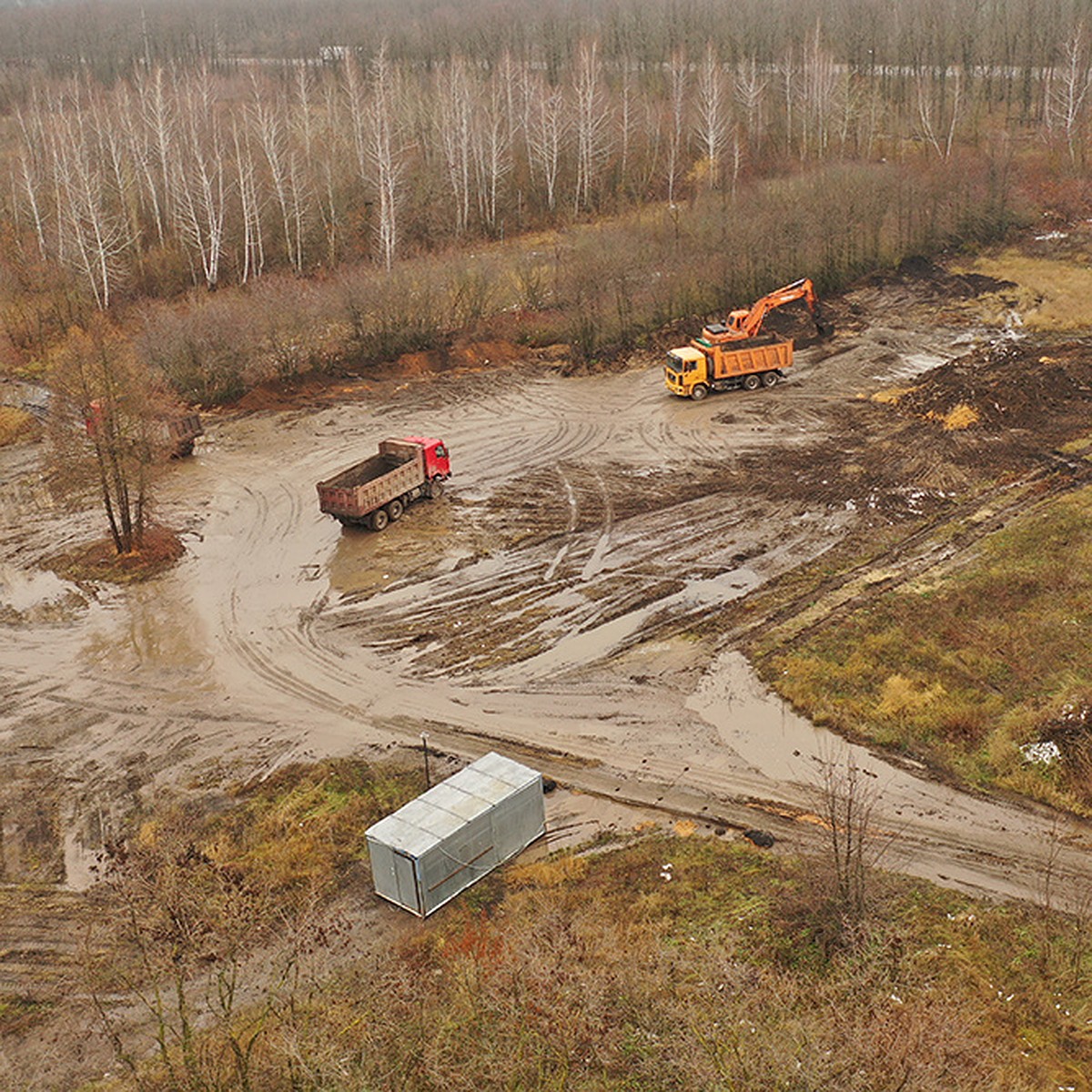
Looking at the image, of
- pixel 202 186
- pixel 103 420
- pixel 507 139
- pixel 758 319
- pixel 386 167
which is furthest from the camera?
pixel 507 139

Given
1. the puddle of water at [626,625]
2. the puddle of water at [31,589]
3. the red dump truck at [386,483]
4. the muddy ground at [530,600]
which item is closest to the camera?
the muddy ground at [530,600]

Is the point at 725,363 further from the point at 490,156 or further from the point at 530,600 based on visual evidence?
the point at 490,156

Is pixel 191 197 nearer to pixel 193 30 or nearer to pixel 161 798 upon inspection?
pixel 161 798

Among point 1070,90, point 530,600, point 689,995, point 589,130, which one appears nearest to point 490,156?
point 589,130

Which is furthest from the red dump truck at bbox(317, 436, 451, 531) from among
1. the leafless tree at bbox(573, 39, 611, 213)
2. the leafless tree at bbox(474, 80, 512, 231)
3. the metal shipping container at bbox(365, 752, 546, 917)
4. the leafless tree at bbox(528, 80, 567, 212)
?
the leafless tree at bbox(573, 39, 611, 213)

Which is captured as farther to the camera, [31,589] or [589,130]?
[589,130]

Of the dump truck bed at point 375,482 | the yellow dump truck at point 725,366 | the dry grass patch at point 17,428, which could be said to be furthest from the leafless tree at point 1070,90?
the dry grass patch at point 17,428

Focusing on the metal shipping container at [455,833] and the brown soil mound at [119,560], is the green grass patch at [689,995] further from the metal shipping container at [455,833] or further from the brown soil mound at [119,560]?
the brown soil mound at [119,560]
